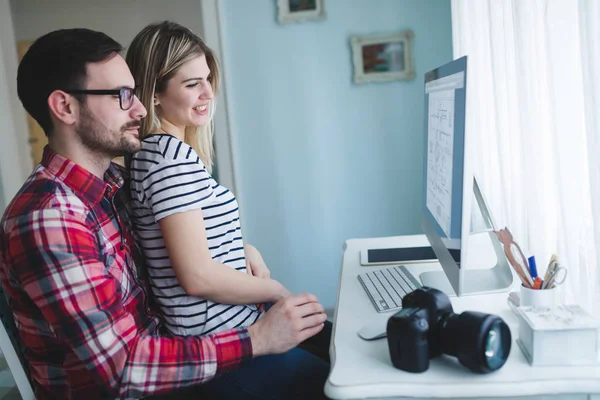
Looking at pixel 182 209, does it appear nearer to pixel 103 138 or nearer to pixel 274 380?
pixel 103 138

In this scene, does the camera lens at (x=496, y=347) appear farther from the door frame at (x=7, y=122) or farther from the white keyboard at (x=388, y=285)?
the door frame at (x=7, y=122)

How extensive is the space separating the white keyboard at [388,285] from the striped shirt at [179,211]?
28 centimetres

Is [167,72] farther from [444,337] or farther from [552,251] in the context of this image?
[552,251]

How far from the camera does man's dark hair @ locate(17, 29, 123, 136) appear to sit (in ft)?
3.41

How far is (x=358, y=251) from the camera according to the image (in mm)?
1675

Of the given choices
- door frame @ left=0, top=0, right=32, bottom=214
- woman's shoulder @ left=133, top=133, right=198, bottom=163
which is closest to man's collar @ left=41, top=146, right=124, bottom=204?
woman's shoulder @ left=133, top=133, right=198, bottom=163

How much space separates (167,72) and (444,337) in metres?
0.86

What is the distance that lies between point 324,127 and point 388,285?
158 cm

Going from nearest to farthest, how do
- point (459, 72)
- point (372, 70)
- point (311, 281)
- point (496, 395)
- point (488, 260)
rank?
point (496, 395)
point (459, 72)
point (488, 260)
point (372, 70)
point (311, 281)

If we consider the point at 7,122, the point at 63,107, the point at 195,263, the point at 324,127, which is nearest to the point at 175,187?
the point at 195,263

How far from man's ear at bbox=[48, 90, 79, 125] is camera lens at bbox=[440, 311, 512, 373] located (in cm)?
81

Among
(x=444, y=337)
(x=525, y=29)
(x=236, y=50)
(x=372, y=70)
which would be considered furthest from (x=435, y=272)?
(x=236, y=50)

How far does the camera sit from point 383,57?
8.54 feet

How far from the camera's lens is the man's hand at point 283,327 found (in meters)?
Result: 1.04
